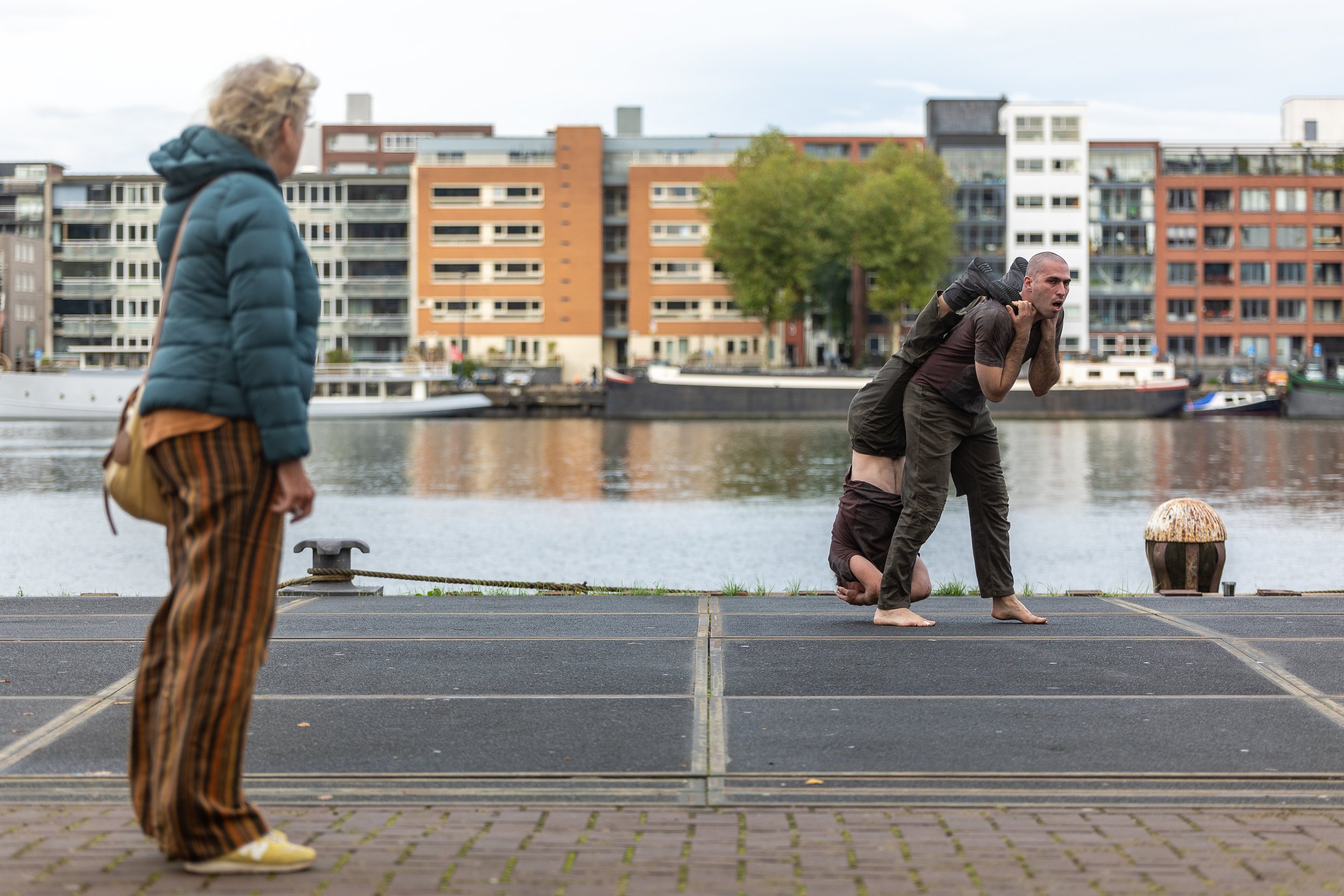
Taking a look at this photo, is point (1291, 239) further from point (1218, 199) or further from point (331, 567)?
point (331, 567)

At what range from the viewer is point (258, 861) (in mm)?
3498

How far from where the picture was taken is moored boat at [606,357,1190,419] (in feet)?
285

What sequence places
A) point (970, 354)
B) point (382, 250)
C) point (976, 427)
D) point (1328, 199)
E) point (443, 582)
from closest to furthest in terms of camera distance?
1. point (970, 354)
2. point (976, 427)
3. point (443, 582)
4. point (382, 250)
5. point (1328, 199)

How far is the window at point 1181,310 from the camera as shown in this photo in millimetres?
105125

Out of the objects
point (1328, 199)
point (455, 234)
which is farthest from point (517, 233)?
point (1328, 199)

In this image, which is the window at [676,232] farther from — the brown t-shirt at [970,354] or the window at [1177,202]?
the brown t-shirt at [970,354]

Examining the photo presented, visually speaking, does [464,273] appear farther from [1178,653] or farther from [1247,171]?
[1178,653]

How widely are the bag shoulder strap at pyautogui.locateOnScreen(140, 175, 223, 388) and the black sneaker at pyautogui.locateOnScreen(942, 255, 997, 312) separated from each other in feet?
14.0

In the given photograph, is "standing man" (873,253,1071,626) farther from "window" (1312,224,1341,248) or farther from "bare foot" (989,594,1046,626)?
"window" (1312,224,1341,248)

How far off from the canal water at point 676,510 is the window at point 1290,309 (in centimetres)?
4245

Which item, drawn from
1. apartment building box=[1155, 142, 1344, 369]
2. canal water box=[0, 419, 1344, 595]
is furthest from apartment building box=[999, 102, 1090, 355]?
canal water box=[0, 419, 1344, 595]

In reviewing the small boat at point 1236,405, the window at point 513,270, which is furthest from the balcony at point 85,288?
the small boat at point 1236,405

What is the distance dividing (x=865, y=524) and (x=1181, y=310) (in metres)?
104

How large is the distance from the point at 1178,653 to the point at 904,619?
1.41 meters
